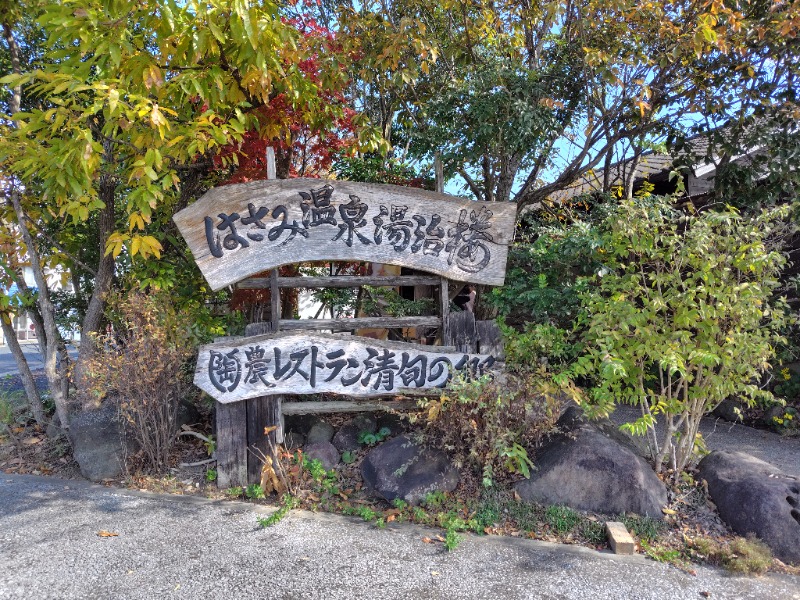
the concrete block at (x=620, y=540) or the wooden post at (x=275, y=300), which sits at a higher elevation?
the wooden post at (x=275, y=300)

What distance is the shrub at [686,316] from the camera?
4.03 metres

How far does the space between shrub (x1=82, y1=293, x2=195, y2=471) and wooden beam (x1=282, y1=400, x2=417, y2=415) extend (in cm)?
111

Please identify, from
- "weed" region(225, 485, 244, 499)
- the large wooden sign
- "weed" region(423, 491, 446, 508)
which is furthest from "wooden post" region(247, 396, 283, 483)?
"weed" region(423, 491, 446, 508)

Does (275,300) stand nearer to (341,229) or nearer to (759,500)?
(341,229)

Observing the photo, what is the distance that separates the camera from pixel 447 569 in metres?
3.44

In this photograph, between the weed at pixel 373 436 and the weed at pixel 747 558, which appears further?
the weed at pixel 373 436

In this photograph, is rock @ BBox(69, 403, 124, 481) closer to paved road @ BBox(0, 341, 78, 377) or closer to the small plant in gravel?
the small plant in gravel

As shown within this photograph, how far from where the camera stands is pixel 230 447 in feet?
15.4

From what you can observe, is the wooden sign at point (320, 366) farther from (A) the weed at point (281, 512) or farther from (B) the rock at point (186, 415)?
(B) the rock at point (186, 415)

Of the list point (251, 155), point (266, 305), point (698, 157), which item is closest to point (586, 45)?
point (698, 157)

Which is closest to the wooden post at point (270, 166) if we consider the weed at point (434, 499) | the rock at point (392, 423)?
the rock at point (392, 423)

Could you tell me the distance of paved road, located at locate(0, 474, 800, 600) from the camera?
320 cm

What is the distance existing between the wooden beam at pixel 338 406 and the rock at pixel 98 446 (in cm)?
163

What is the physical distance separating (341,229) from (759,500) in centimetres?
395
